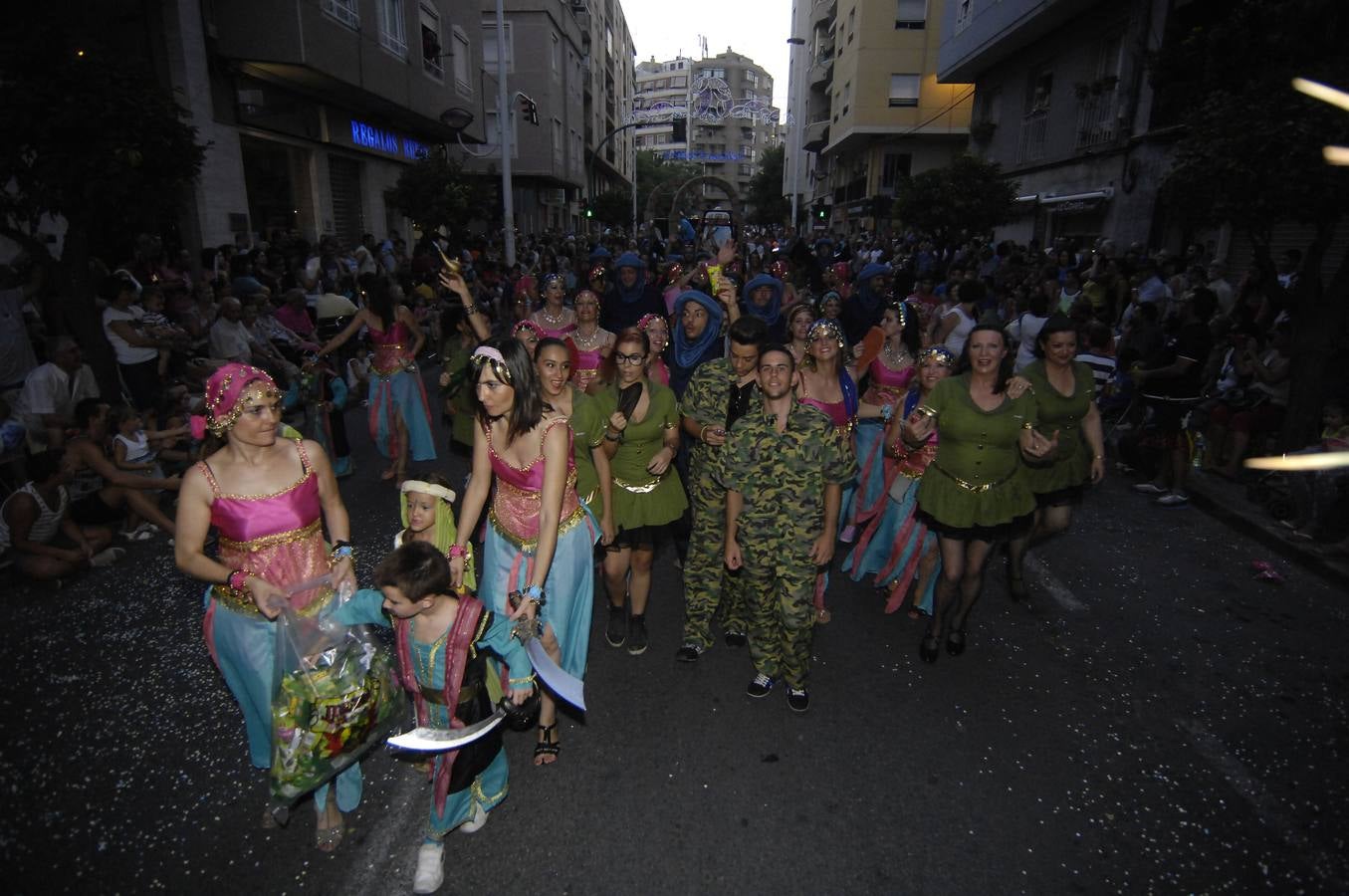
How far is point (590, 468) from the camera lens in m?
4.13

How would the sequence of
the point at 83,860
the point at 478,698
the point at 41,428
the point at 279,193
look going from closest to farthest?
the point at 478,698
the point at 83,860
the point at 41,428
the point at 279,193

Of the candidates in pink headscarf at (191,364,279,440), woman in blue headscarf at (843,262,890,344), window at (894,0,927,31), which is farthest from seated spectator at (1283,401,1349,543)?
window at (894,0,927,31)

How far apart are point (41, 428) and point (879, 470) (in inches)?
287

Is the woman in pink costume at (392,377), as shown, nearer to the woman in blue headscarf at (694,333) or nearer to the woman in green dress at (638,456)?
the woman in blue headscarf at (694,333)

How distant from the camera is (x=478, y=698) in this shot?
112 inches

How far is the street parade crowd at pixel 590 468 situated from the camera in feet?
9.59

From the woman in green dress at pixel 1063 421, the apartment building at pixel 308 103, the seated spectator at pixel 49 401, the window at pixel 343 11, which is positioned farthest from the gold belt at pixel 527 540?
the window at pixel 343 11

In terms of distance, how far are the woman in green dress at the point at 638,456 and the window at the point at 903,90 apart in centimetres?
3916

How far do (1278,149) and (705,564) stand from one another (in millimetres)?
5644

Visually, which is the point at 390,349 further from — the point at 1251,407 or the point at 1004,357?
the point at 1251,407

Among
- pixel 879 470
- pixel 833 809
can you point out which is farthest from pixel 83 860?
pixel 879 470

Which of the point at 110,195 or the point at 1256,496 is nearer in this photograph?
the point at 110,195

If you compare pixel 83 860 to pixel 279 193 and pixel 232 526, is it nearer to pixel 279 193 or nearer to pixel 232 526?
pixel 232 526

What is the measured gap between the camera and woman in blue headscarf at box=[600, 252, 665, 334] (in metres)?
8.33
